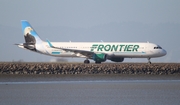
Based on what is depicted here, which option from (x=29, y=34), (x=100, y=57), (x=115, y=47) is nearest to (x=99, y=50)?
(x=100, y=57)

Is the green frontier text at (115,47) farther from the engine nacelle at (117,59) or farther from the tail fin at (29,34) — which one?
the tail fin at (29,34)

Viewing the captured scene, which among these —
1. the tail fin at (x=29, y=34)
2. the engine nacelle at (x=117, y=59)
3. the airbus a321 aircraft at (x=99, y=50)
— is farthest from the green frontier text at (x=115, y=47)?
the tail fin at (x=29, y=34)

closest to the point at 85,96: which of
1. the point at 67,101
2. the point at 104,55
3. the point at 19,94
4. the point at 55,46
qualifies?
the point at 67,101

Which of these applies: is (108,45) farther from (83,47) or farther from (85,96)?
(85,96)

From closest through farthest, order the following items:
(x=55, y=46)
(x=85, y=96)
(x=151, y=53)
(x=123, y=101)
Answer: (x=123, y=101) < (x=85, y=96) < (x=151, y=53) < (x=55, y=46)

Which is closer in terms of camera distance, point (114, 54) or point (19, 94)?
point (19, 94)

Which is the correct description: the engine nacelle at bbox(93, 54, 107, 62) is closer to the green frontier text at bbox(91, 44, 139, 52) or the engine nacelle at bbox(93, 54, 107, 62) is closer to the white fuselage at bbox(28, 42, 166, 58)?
the white fuselage at bbox(28, 42, 166, 58)

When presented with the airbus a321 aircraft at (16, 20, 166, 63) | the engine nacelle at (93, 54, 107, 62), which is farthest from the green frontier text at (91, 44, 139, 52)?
the engine nacelle at (93, 54, 107, 62)
